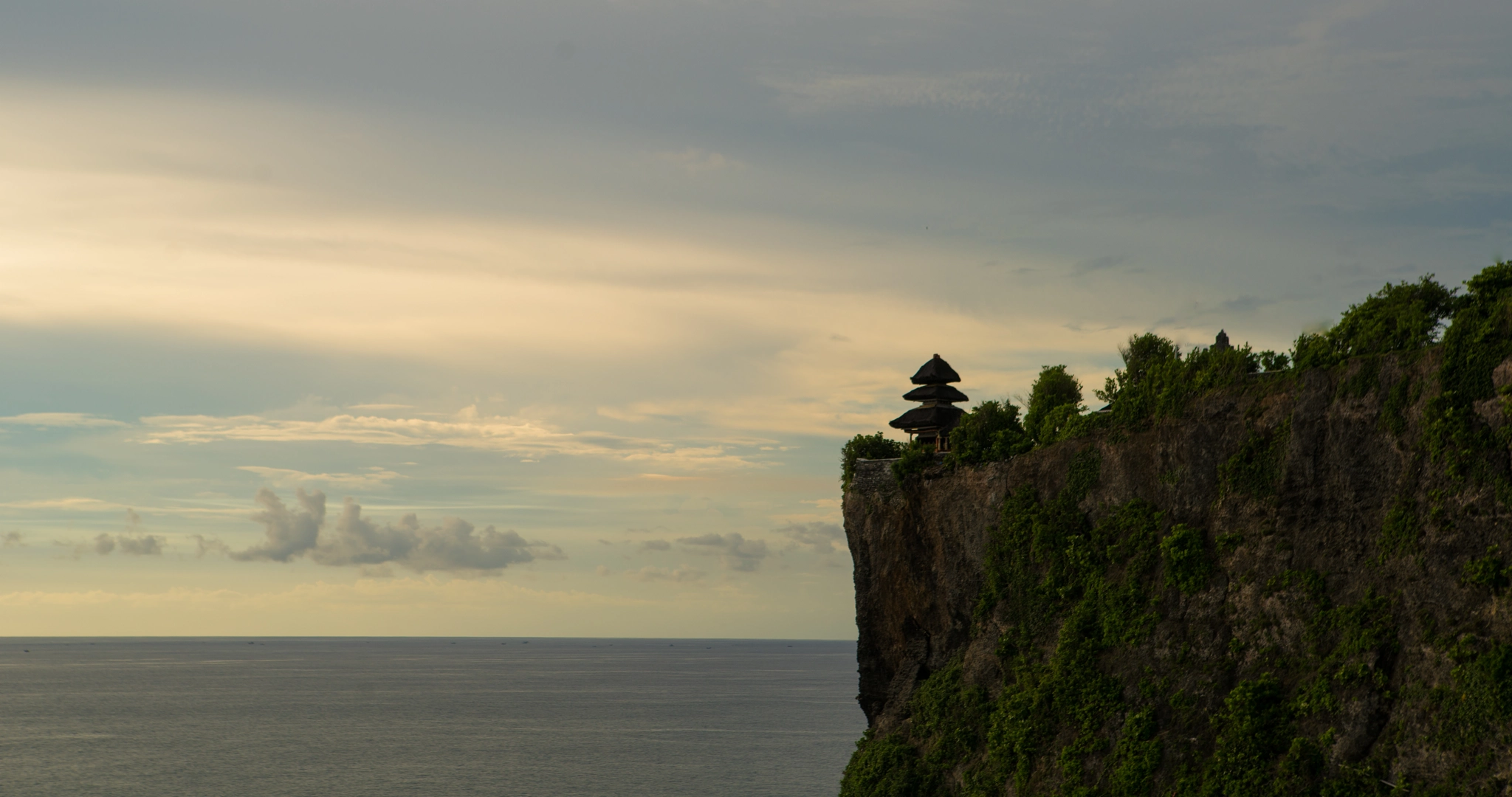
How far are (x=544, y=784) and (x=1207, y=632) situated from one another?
63.0m

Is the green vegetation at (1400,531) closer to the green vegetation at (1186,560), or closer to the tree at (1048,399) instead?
the green vegetation at (1186,560)

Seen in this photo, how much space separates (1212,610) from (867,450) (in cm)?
2000

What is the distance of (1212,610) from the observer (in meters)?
38.3

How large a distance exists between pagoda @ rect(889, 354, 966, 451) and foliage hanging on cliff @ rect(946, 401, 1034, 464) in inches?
127

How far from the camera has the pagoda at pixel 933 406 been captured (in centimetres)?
5353

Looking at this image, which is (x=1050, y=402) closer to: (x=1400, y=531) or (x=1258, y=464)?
(x=1258, y=464)

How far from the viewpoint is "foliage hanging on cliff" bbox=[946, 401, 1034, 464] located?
4812cm

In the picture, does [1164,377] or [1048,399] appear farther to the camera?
[1048,399]

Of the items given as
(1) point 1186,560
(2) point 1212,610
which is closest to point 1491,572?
(2) point 1212,610

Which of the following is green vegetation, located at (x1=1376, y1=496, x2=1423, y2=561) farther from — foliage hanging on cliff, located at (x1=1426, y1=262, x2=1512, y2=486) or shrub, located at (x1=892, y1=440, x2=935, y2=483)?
shrub, located at (x1=892, y1=440, x2=935, y2=483)

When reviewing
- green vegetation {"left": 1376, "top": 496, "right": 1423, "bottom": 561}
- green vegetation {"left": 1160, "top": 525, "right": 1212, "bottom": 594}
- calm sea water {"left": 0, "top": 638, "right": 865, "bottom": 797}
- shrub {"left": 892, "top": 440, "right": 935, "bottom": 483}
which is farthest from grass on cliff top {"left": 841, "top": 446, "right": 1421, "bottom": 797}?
calm sea water {"left": 0, "top": 638, "right": 865, "bottom": 797}

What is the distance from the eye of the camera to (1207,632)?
3819cm

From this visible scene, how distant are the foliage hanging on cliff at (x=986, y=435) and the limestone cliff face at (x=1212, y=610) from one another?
87 cm

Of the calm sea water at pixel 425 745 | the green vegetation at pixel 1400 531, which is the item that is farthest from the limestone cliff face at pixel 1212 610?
the calm sea water at pixel 425 745
